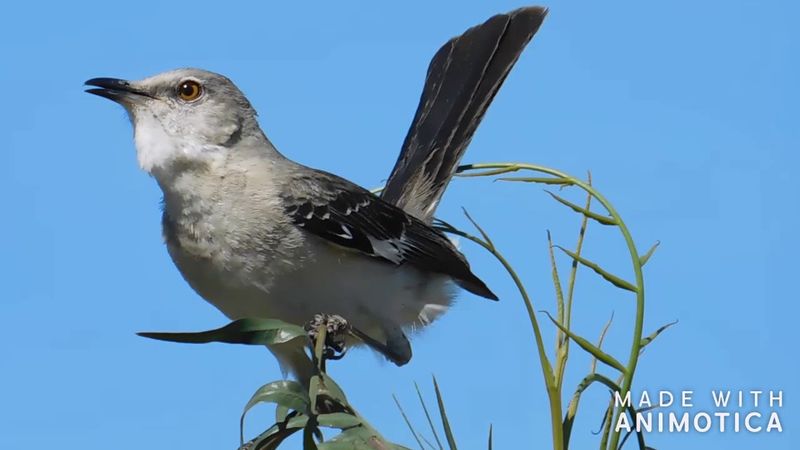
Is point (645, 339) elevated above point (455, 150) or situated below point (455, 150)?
below

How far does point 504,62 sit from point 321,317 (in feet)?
8.00

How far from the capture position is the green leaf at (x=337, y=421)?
2309 mm

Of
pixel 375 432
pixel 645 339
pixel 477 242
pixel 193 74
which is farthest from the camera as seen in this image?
pixel 193 74

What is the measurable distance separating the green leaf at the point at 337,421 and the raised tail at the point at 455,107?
367 centimetres

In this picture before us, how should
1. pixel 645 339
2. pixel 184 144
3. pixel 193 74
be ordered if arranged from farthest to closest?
pixel 193 74
pixel 184 144
pixel 645 339

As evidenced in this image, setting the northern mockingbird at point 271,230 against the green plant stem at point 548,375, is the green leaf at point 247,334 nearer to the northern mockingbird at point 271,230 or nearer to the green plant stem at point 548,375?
the green plant stem at point 548,375

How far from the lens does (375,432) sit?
2279 millimetres

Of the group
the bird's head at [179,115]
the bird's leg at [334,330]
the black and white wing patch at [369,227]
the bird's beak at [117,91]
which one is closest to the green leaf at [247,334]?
the bird's leg at [334,330]

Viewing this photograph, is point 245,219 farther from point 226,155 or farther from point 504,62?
point 504,62

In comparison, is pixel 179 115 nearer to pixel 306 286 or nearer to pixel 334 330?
pixel 306 286

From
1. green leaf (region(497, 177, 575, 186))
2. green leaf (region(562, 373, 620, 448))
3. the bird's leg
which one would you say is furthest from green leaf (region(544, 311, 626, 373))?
the bird's leg

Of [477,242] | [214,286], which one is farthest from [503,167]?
[214,286]

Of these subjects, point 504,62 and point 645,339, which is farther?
point 504,62

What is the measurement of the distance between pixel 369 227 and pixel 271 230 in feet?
2.34
